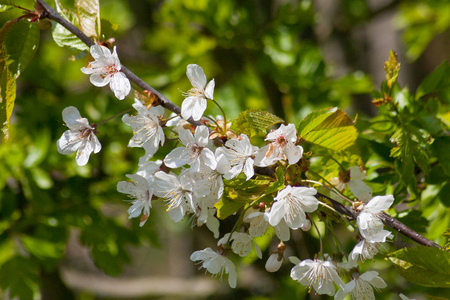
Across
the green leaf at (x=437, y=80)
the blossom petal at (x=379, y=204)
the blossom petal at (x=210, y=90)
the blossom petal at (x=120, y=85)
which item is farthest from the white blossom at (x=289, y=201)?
the green leaf at (x=437, y=80)

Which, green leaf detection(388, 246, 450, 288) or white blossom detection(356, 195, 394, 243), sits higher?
white blossom detection(356, 195, 394, 243)

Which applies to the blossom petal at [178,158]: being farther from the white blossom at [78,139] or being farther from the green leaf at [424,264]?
the green leaf at [424,264]

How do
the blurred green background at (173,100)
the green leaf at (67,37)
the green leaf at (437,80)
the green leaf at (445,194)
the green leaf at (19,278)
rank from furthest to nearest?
the blurred green background at (173,100) → the green leaf at (19,278) → the green leaf at (437,80) → the green leaf at (445,194) → the green leaf at (67,37)

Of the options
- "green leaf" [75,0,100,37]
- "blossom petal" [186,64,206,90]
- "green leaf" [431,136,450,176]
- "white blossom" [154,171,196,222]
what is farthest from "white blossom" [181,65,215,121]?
"green leaf" [431,136,450,176]

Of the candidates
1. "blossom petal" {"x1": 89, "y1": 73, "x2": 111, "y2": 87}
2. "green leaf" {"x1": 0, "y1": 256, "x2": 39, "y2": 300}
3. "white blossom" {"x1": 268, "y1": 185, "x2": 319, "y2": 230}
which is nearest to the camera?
"white blossom" {"x1": 268, "y1": 185, "x2": 319, "y2": 230}

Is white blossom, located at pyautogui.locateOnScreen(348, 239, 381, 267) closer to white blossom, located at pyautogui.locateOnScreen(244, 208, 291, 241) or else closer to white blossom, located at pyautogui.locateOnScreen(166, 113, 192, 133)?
white blossom, located at pyautogui.locateOnScreen(244, 208, 291, 241)

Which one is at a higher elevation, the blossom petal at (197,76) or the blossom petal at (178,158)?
the blossom petal at (197,76)

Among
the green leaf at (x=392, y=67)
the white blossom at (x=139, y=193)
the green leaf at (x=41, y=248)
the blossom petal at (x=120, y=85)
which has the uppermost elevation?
the green leaf at (x=392, y=67)

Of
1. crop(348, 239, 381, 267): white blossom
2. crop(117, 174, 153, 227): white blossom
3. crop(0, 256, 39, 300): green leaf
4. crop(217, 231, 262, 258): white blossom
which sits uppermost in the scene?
crop(348, 239, 381, 267): white blossom
